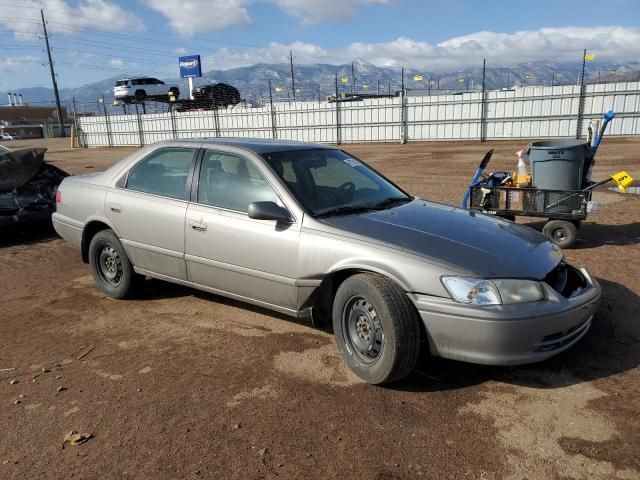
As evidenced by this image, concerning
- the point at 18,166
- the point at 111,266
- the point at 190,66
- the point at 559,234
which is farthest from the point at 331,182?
the point at 190,66

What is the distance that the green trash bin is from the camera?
21.4 feet

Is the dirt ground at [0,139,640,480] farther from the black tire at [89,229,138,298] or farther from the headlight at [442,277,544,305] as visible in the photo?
the headlight at [442,277,544,305]

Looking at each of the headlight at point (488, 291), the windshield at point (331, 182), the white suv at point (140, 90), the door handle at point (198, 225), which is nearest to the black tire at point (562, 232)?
the windshield at point (331, 182)

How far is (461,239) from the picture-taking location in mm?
3469

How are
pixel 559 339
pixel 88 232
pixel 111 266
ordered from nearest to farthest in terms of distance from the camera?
pixel 559 339 < pixel 111 266 < pixel 88 232

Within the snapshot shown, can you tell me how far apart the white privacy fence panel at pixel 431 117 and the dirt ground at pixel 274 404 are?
20.2 meters

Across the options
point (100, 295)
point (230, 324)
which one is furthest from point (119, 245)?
point (230, 324)

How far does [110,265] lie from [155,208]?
3.32ft

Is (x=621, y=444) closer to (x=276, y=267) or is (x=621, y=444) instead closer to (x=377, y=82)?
(x=276, y=267)

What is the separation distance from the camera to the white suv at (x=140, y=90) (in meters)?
37.8

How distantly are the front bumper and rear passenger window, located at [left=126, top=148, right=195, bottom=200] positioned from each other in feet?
8.05

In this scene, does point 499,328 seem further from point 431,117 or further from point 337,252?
point 431,117

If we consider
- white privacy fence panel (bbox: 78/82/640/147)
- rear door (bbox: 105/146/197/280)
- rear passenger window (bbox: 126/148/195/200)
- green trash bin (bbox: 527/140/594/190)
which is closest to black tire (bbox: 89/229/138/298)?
rear door (bbox: 105/146/197/280)

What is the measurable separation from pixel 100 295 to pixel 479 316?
13.0ft
